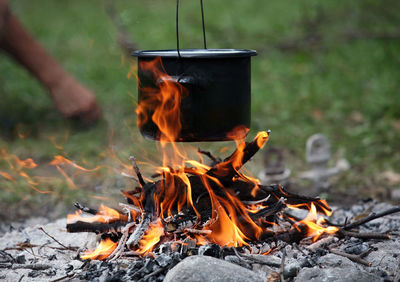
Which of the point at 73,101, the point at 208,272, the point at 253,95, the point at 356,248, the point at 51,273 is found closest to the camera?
the point at 208,272

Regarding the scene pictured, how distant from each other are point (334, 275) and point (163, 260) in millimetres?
786

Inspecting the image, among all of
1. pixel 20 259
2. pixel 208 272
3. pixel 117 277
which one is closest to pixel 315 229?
pixel 208 272

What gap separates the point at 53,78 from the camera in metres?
6.20

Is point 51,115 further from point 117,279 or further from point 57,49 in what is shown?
point 117,279

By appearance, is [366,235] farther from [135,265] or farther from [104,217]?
[104,217]

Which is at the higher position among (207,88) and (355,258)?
(207,88)

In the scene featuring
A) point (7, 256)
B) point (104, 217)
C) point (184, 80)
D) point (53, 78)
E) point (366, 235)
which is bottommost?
point (7, 256)

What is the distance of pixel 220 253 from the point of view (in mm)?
2518

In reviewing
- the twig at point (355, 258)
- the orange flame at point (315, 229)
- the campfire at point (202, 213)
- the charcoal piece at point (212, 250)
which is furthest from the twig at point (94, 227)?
the twig at point (355, 258)

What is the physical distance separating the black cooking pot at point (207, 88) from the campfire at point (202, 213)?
0.07m

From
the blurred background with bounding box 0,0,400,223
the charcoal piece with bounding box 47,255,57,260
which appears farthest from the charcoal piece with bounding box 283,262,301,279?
the blurred background with bounding box 0,0,400,223

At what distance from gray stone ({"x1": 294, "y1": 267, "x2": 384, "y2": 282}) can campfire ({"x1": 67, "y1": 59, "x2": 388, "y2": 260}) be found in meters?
0.43

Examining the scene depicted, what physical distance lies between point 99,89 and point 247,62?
4.95 m

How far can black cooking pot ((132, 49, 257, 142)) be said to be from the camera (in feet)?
7.97
